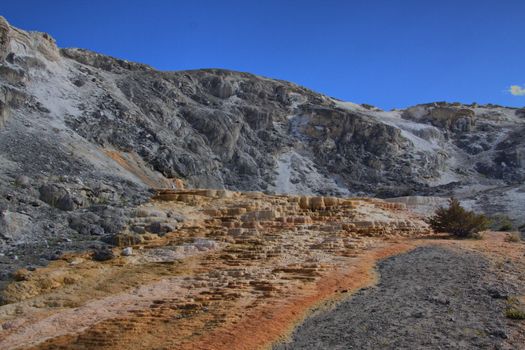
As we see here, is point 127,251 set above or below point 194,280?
above

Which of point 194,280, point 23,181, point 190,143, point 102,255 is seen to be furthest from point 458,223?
point 190,143

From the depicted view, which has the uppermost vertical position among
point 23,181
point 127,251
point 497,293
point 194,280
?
point 23,181

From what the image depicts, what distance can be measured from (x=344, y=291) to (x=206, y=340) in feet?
11.8

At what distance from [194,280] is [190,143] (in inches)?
1044

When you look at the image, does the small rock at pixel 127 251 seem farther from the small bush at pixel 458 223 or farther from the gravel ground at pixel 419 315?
the small bush at pixel 458 223

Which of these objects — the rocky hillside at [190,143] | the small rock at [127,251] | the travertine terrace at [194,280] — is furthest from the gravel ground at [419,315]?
the rocky hillside at [190,143]

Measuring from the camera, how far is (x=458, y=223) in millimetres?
18172

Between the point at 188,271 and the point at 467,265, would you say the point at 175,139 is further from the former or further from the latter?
the point at 467,265

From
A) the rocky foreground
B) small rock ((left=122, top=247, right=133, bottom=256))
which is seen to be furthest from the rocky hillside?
the rocky foreground

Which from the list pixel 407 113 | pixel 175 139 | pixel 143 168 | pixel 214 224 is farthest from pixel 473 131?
pixel 214 224

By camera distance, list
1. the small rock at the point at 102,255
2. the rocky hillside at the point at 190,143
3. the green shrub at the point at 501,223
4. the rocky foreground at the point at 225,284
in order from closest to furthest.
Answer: the rocky foreground at the point at 225,284 → the small rock at the point at 102,255 → the rocky hillside at the point at 190,143 → the green shrub at the point at 501,223

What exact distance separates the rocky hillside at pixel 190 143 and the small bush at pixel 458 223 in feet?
21.9

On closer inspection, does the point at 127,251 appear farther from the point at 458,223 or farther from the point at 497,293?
the point at 458,223

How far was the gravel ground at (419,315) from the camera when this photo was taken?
7.34 metres
